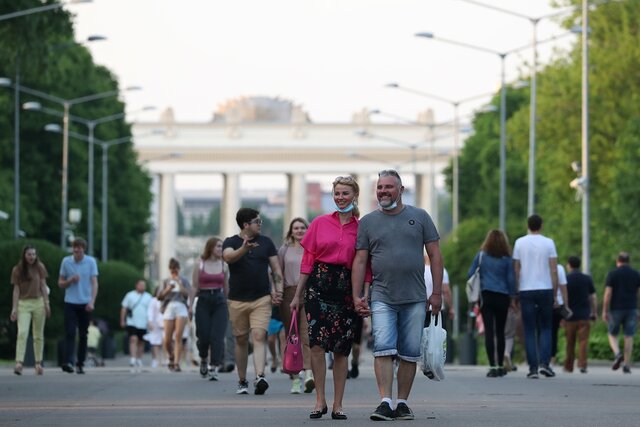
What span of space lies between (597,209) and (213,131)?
70.2m

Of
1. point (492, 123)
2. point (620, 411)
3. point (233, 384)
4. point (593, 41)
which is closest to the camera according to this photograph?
point (620, 411)

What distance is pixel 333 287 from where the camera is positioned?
52.4 ft

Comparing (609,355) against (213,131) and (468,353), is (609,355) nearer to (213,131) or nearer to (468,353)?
(468,353)

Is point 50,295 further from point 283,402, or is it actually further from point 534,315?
point 283,402

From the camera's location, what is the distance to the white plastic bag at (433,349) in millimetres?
15688

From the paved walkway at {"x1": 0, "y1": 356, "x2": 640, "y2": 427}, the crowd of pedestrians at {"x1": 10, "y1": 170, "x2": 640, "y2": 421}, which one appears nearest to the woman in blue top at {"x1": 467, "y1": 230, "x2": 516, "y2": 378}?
the crowd of pedestrians at {"x1": 10, "y1": 170, "x2": 640, "y2": 421}

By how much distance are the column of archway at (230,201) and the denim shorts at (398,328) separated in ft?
373

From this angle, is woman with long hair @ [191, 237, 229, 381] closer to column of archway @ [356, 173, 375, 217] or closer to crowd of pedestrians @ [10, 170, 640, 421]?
crowd of pedestrians @ [10, 170, 640, 421]

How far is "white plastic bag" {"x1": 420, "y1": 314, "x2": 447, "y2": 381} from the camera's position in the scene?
15688 mm

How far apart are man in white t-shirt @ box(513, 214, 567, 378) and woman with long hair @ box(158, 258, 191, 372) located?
23.9ft

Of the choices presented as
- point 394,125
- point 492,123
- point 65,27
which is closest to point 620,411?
point 65,27

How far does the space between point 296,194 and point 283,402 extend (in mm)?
113045

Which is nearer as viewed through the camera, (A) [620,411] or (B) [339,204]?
(B) [339,204]

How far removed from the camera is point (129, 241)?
→ 87562 millimetres
